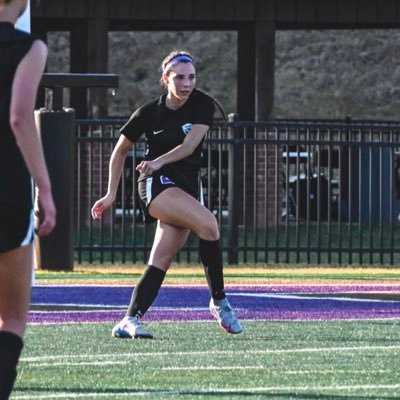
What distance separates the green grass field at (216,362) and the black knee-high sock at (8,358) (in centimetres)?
108

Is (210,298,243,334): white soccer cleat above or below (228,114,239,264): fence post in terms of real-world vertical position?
below

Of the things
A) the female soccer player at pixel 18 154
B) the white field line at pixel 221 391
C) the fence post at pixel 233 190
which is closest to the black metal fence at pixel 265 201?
the fence post at pixel 233 190

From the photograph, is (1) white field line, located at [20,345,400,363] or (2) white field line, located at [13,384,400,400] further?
(1) white field line, located at [20,345,400,363]

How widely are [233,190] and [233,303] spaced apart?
6.25m

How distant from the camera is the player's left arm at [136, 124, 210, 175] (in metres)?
10.3

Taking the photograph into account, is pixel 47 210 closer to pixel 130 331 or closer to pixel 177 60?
pixel 130 331

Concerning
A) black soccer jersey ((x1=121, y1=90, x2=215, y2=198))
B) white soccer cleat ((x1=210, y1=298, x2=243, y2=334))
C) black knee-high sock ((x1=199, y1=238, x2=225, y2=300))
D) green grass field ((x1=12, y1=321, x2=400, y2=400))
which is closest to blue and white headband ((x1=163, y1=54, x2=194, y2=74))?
black soccer jersey ((x1=121, y1=90, x2=215, y2=198))

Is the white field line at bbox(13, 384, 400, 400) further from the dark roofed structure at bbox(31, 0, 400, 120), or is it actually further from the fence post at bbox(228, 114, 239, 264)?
the dark roofed structure at bbox(31, 0, 400, 120)

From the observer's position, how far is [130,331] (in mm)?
10320

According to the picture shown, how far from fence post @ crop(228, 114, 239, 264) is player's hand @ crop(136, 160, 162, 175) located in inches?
357

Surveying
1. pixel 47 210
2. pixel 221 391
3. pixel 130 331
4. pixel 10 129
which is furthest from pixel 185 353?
pixel 10 129

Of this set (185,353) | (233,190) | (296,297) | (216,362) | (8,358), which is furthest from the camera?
(233,190)

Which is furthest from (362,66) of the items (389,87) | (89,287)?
(89,287)

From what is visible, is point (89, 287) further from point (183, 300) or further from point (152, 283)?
point (152, 283)
